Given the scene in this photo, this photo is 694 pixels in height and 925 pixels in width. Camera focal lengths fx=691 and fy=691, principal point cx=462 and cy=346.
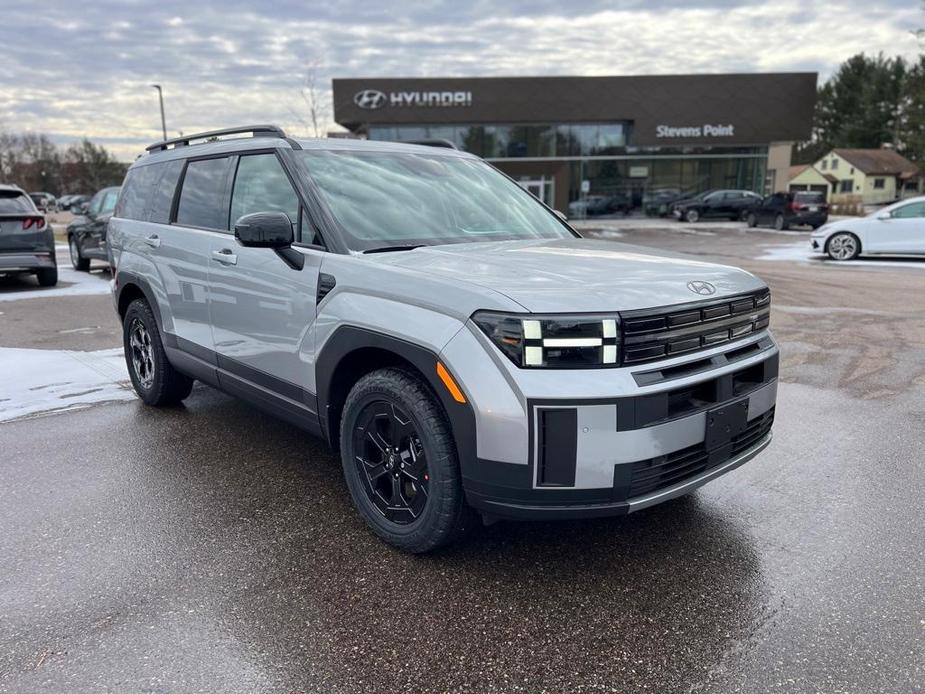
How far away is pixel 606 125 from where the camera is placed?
37375mm

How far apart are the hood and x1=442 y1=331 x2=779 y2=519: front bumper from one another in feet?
0.85

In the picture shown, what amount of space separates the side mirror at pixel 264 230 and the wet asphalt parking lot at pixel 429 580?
1.42m

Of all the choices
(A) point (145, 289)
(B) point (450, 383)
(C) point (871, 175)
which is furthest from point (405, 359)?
(C) point (871, 175)

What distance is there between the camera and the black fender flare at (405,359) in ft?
8.77

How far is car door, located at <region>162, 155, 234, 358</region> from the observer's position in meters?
4.33

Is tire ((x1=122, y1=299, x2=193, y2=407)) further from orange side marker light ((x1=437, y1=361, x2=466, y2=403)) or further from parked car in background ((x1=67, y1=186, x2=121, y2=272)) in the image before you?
parked car in background ((x1=67, y1=186, x2=121, y2=272))

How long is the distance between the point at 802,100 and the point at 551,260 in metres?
39.1

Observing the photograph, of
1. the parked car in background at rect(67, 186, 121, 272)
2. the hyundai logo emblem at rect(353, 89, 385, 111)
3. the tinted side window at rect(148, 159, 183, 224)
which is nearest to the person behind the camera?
the tinted side window at rect(148, 159, 183, 224)

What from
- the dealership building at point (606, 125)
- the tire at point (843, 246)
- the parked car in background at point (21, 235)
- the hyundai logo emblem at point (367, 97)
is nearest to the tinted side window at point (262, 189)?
the parked car in background at point (21, 235)

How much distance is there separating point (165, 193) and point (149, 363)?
1332 millimetres

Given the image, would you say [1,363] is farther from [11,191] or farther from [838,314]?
[838,314]

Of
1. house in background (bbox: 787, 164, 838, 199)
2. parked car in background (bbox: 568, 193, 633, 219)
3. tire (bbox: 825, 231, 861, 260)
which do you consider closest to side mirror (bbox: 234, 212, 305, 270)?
tire (bbox: 825, 231, 861, 260)

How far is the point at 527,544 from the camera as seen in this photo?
3.27 metres

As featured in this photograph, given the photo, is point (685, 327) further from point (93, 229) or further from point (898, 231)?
point (898, 231)
